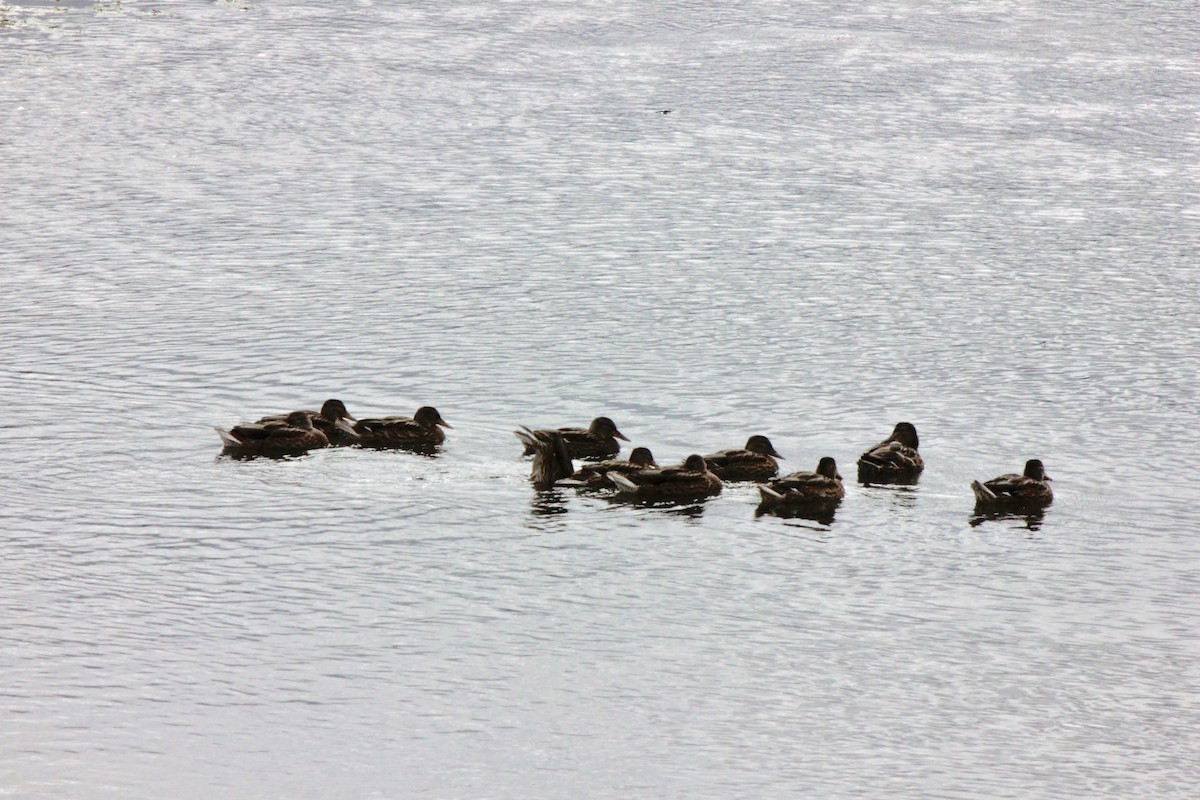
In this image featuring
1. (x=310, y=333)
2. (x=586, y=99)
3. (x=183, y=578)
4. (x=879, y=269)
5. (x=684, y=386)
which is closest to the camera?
(x=183, y=578)

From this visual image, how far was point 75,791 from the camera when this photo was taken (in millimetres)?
11383

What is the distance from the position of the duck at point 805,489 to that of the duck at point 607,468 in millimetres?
1231

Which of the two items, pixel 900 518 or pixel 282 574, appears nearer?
pixel 282 574

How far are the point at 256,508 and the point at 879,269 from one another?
14.3 metres

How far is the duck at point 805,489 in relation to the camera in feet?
58.3

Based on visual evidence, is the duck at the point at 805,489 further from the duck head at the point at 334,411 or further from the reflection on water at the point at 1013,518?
the duck head at the point at 334,411

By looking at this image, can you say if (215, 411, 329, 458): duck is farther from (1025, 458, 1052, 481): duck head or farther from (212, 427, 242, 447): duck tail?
(1025, 458, 1052, 481): duck head

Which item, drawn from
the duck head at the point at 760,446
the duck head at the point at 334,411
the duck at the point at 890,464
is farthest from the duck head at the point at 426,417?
the duck at the point at 890,464

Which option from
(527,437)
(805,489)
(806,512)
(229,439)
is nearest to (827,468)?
(805,489)

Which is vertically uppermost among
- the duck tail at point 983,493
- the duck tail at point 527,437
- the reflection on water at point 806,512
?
the duck tail at point 527,437

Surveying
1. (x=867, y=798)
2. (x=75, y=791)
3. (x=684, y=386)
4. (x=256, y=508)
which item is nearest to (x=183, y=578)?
(x=256, y=508)

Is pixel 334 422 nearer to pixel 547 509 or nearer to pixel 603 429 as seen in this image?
pixel 603 429

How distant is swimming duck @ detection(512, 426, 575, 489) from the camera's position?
1842 centimetres

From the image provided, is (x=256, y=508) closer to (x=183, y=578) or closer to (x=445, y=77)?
(x=183, y=578)
